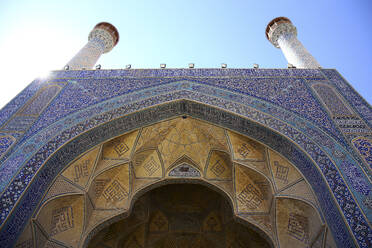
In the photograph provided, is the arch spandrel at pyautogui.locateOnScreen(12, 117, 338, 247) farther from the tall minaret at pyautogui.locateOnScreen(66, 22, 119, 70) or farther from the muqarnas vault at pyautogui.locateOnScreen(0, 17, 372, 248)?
the tall minaret at pyautogui.locateOnScreen(66, 22, 119, 70)

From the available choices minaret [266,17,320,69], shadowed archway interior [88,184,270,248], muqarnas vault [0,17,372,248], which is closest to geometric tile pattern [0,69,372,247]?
muqarnas vault [0,17,372,248]

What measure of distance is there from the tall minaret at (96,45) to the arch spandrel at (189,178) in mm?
2897

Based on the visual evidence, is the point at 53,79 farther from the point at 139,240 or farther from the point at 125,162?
the point at 139,240

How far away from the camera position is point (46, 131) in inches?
159

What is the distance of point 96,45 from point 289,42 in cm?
500

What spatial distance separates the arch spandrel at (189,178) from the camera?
166 inches

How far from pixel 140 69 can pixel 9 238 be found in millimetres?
3452

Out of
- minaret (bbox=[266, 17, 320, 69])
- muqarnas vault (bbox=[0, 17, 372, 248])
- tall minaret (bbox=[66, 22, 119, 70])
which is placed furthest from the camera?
tall minaret (bbox=[66, 22, 119, 70])

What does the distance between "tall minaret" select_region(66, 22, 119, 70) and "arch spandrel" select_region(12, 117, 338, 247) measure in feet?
9.50

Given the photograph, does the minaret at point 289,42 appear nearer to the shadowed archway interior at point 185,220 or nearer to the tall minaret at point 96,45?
the shadowed archway interior at point 185,220

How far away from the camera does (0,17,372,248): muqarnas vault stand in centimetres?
345

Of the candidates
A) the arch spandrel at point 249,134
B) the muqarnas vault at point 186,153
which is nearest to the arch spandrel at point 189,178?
the muqarnas vault at point 186,153

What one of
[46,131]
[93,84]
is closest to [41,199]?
[46,131]

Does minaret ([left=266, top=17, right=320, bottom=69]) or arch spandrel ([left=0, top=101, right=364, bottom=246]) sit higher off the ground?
minaret ([left=266, top=17, right=320, bottom=69])
